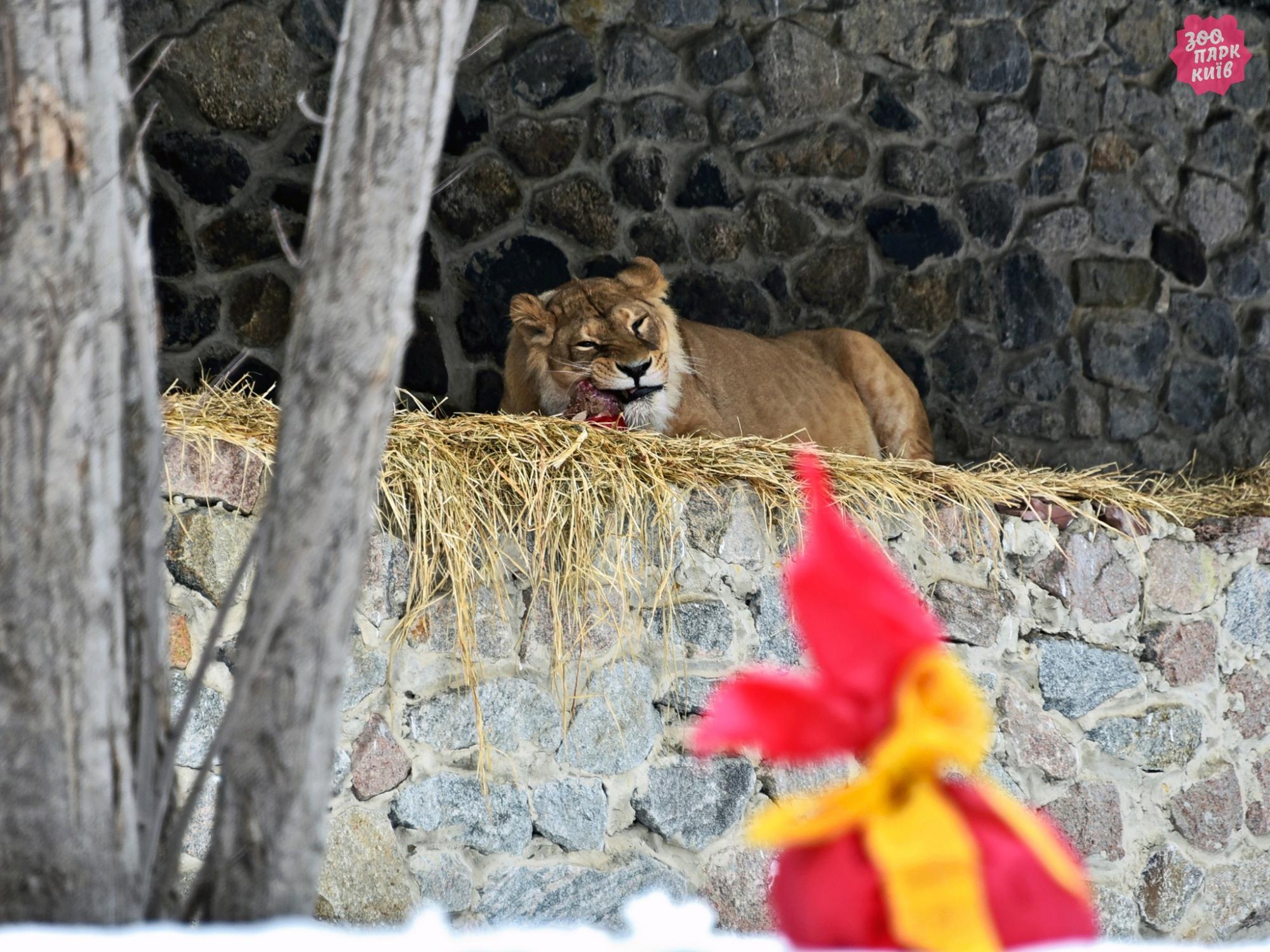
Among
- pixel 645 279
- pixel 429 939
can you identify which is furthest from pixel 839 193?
pixel 429 939

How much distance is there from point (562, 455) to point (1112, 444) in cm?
328

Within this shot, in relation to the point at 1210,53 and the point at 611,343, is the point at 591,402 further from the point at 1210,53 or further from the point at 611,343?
the point at 1210,53

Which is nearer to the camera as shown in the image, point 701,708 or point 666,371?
point 701,708

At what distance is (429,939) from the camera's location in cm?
77

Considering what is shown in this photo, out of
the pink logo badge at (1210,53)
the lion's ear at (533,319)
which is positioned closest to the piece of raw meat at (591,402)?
the lion's ear at (533,319)

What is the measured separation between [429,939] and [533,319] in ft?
9.74

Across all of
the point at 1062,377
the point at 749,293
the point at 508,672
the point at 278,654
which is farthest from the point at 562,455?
the point at 1062,377

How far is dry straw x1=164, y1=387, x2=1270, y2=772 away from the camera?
8.39ft

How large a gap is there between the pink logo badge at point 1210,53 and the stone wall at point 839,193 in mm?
54

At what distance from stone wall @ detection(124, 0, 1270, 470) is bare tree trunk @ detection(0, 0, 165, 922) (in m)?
3.74

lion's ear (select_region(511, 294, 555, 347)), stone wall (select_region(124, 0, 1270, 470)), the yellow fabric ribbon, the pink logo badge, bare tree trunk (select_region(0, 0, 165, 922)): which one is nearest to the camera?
the yellow fabric ribbon

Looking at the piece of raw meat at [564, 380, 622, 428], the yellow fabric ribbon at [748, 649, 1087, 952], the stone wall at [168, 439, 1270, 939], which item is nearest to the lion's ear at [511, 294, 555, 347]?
the piece of raw meat at [564, 380, 622, 428]

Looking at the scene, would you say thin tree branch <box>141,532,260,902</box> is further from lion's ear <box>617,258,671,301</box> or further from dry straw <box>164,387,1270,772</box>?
lion's ear <box>617,258,671,301</box>

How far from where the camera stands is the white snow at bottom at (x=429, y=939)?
750 millimetres
